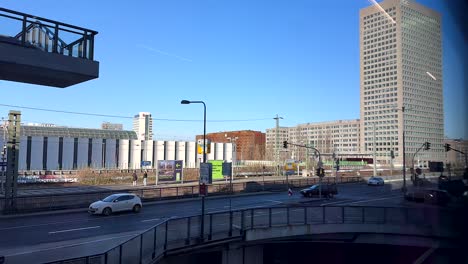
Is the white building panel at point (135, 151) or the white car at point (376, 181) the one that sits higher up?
the white building panel at point (135, 151)

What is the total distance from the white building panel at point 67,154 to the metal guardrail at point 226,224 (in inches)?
2938

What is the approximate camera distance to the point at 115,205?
89.8 ft

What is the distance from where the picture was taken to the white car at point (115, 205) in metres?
26.8

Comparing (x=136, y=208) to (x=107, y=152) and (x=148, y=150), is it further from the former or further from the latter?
(x=148, y=150)

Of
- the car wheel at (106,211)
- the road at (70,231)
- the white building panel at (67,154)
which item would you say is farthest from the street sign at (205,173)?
the white building panel at (67,154)

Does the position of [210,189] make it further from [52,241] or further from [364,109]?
[364,109]

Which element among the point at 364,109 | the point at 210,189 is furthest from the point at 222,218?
the point at 210,189

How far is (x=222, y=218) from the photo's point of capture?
57.7 feet

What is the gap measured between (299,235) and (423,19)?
16646 millimetres

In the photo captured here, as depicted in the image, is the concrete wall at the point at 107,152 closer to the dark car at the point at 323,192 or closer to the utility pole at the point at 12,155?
the dark car at the point at 323,192

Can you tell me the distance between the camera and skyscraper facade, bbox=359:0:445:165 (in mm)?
4234

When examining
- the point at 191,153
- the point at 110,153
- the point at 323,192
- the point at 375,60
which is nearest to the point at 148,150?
the point at 110,153

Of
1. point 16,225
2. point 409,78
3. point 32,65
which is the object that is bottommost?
point 16,225

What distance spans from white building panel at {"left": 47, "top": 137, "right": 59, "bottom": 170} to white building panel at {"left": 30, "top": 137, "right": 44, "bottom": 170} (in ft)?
4.77
